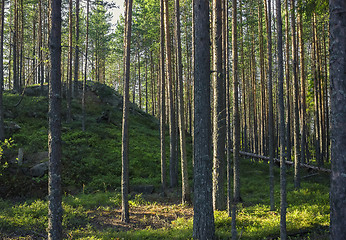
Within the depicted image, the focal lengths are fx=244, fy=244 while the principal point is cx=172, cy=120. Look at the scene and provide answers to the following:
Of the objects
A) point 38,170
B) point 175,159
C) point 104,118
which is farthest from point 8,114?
point 175,159

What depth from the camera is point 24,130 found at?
1878cm

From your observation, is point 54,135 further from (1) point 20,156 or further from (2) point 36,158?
(2) point 36,158

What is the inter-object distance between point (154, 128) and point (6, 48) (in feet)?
87.1

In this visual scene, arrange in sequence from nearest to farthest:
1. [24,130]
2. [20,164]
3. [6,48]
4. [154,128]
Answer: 1. [20,164]
2. [24,130]
3. [154,128]
4. [6,48]

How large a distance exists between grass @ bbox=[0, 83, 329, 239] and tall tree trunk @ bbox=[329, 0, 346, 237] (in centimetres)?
438

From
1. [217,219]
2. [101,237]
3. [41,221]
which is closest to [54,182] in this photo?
[101,237]

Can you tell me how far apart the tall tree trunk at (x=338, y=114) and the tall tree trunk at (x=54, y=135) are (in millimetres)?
5534

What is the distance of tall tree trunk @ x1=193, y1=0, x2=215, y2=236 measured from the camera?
257 inches

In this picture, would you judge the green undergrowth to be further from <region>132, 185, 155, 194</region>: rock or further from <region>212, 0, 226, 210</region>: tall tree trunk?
<region>132, 185, 155, 194</region>: rock

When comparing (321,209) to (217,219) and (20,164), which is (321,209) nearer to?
(217,219)

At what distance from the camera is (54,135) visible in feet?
18.9

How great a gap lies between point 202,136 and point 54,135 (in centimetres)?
368

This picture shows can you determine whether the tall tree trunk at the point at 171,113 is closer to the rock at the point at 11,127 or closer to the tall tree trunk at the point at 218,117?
the tall tree trunk at the point at 218,117

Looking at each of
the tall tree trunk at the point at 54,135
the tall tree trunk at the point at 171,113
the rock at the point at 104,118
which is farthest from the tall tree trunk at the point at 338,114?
the rock at the point at 104,118
